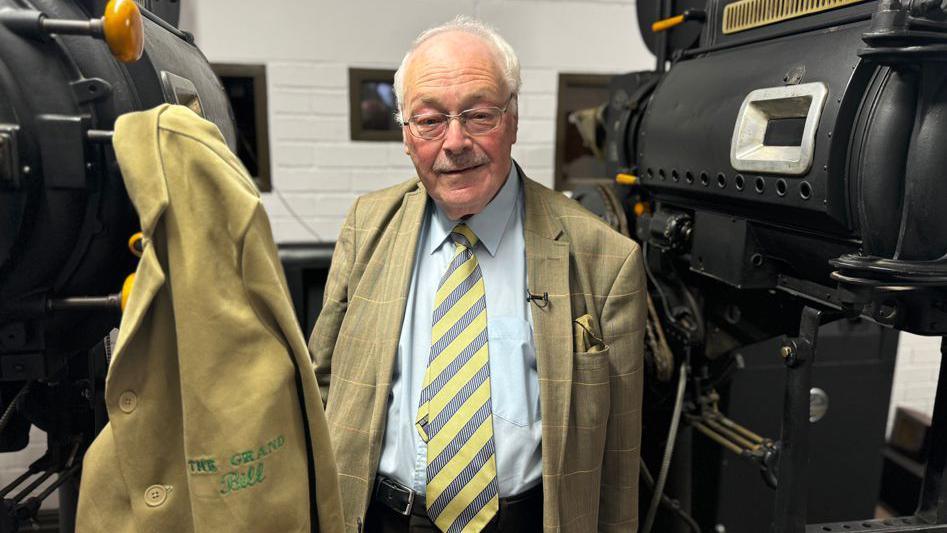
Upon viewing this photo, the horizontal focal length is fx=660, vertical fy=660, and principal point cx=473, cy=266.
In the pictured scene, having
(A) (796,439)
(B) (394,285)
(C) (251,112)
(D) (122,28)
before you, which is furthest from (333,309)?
(C) (251,112)

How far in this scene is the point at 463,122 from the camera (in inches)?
54.4

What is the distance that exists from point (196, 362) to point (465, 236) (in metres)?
0.76

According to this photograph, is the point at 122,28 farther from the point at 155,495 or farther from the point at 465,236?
the point at 465,236

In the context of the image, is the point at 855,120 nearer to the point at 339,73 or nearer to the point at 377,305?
the point at 377,305

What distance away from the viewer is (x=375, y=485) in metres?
1.41

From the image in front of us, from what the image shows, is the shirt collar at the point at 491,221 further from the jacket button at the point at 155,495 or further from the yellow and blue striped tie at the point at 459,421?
the jacket button at the point at 155,495

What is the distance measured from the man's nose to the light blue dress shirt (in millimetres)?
159

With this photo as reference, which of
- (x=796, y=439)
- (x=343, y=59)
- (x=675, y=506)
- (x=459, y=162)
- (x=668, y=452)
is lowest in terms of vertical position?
(x=675, y=506)

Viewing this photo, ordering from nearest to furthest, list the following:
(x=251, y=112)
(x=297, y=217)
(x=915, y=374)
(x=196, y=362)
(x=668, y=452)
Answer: (x=196, y=362)
(x=668, y=452)
(x=251, y=112)
(x=297, y=217)
(x=915, y=374)

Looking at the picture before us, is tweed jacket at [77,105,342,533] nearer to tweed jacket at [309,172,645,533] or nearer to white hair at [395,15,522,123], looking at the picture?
tweed jacket at [309,172,645,533]

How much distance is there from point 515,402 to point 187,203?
0.80 m

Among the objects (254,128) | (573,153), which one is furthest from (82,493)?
(573,153)

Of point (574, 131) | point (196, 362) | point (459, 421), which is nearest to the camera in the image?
point (196, 362)

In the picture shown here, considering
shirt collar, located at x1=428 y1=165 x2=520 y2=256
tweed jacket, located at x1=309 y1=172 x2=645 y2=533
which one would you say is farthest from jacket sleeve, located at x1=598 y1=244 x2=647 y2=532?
shirt collar, located at x1=428 y1=165 x2=520 y2=256
